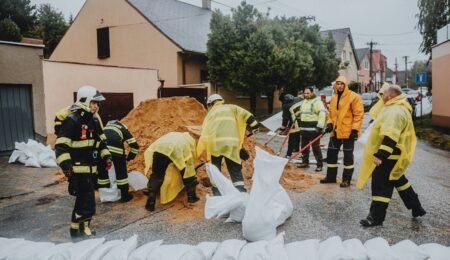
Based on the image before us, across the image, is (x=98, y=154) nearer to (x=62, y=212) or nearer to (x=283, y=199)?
(x=62, y=212)

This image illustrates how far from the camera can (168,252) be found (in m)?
3.43

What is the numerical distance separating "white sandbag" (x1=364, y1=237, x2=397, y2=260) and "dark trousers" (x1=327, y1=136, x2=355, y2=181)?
3239 mm

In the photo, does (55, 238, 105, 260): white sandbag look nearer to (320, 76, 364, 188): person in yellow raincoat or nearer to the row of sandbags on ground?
the row of sandbags on ground

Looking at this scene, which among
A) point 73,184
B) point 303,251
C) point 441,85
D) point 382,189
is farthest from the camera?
point 441,85

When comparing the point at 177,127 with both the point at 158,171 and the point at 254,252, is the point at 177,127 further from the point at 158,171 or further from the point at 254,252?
the point at 254,252

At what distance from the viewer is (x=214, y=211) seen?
4488 mm

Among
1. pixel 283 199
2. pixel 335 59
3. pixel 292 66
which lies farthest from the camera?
pixel 335 59

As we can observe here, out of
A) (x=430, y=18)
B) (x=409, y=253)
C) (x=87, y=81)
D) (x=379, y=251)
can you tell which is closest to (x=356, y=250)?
(x=379, y=251)

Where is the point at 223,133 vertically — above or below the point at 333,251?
above

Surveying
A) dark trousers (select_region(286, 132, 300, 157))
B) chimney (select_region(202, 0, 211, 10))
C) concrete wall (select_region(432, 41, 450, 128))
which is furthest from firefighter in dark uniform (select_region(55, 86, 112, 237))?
chimney (select_region(202, 0, 211, 10))

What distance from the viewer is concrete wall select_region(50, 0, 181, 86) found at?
68.2 feet

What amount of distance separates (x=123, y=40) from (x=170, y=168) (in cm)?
1840

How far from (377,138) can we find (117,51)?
2049cm

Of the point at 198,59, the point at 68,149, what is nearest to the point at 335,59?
the point at 198,59
